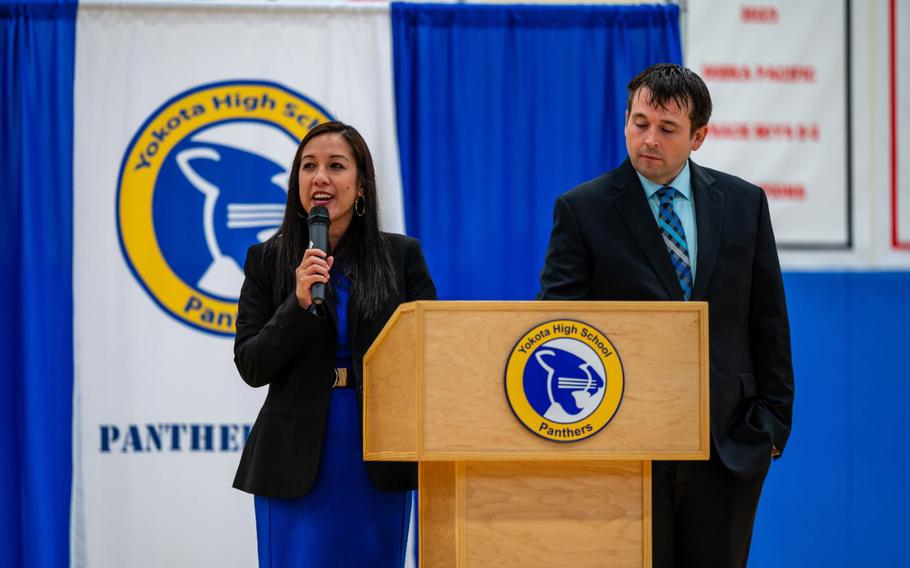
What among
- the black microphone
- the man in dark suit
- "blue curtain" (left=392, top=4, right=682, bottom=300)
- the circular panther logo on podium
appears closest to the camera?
the circular panther logo on podium

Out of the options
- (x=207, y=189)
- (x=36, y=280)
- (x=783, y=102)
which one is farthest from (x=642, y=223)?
(x=36, y=280)

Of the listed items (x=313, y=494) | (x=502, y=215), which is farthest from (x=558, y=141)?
(x=313, y=494)

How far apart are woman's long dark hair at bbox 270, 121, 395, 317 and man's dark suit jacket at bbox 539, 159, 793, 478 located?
0.45m

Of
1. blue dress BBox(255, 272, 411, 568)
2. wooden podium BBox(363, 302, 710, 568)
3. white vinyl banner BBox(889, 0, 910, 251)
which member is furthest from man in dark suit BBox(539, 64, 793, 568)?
white vinyl banner BBox(889, 0, 910, 251)

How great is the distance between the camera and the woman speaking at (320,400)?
7.75 ft

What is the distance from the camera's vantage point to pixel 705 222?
2371mm

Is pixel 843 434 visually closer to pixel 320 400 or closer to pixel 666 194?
pixel 666 194

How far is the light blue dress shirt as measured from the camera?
2.40 m

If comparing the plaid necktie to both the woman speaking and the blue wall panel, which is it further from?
the blue wall panel

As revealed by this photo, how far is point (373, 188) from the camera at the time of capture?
2.61 metres

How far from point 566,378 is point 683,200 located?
32.8 inches

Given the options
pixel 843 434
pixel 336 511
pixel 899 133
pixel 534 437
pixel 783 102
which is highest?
pixel 783 102

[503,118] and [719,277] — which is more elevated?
[503,118]

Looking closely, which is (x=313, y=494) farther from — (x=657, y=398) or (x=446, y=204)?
(x=446, y=204)
